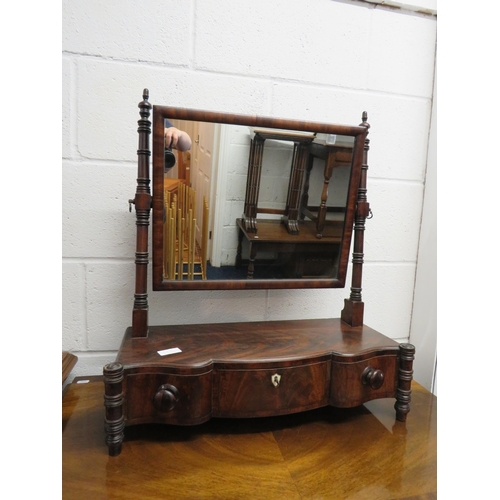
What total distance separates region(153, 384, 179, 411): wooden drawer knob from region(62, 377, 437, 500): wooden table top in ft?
0.34

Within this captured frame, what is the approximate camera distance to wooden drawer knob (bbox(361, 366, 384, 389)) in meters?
0.92

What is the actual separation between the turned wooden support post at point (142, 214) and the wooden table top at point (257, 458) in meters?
0.23

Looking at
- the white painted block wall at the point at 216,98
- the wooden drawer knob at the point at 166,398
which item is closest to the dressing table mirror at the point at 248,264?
the wooden drawer knob at the point at 166,398

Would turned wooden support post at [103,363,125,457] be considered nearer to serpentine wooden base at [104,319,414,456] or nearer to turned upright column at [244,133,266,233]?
serpentine wooden base at [104,319,414,456]

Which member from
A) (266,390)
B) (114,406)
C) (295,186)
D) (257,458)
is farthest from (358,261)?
(114,406)

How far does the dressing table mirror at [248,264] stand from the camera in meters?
0.82

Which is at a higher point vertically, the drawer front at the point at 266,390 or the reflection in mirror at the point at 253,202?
the reflection in mirror at the point at 253,202

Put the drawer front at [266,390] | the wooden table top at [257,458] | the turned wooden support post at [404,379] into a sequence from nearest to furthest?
the wooden table top at [257,458]
the drawer front at [266,390]
the turned wooden support post at [404,379]

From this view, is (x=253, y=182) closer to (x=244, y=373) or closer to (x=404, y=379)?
(x=244, y=373)

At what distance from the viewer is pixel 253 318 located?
117 centimetres

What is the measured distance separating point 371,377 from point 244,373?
0.30 metres

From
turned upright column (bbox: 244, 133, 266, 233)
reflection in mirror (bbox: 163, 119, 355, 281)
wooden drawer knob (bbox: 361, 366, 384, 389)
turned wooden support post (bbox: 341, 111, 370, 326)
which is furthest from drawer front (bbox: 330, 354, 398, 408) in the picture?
turned upright column (bbox: 244, 133, 266, 233)

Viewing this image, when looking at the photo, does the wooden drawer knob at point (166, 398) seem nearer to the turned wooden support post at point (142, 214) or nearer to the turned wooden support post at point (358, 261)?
the turned wooden support post at point (142, 214)
